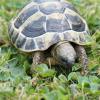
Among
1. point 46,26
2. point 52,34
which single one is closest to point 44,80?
point 52,34

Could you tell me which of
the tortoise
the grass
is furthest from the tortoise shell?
the grass

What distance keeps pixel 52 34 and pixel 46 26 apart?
0.45 feet

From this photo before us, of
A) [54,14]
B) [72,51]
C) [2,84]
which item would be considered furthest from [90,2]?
[2,84]

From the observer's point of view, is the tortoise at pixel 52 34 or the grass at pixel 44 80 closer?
the grass at pixel 44 80

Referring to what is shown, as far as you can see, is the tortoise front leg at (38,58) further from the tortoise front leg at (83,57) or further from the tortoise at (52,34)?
the tortoise front leg at (83,57)

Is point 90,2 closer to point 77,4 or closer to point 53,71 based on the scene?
point 77,4

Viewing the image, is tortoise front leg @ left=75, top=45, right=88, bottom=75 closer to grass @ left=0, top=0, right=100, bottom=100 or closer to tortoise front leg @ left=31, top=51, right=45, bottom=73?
grass @ left=0, top=0, right=100, bottom=100

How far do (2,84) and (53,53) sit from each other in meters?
0.71

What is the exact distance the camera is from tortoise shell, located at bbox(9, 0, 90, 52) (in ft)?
13.1

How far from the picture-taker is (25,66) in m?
3.98

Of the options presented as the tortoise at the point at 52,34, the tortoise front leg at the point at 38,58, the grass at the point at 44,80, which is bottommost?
the grass at the point at 44,80

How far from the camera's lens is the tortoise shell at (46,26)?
398 cm

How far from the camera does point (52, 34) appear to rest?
3.96m

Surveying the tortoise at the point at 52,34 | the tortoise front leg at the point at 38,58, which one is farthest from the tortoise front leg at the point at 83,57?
the tortoise front leg at the point at 38,58
